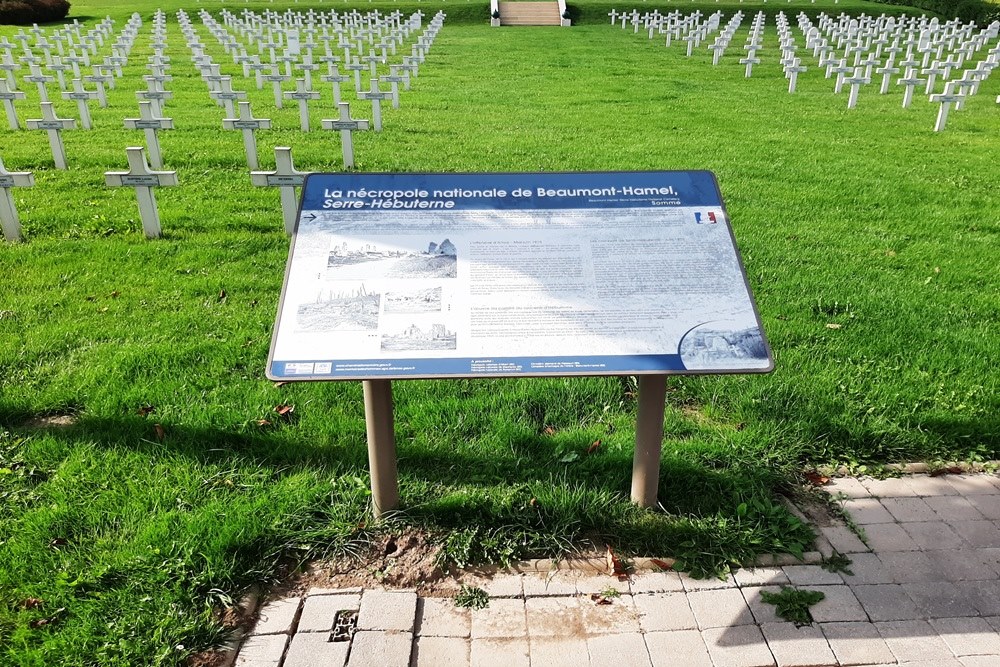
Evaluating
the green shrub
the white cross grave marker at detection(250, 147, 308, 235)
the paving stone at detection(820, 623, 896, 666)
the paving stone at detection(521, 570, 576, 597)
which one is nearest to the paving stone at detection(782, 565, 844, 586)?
the paving stone at detection(820, 623, 896, 666)

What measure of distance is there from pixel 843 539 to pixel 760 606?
0.65 m

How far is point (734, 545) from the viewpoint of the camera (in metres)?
3.24

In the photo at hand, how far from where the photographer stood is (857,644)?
2730mm

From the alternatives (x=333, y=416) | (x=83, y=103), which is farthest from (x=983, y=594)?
(x=83, y=103)

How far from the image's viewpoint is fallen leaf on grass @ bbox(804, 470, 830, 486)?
12.1 ft

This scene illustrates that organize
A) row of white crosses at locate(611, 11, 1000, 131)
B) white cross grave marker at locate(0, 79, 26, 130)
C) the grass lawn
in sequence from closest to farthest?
the grass lawn < white cross grave marker at locate(0, 79, 26, 130) < row of white crosses at locate(611, 11, 1000, 131)

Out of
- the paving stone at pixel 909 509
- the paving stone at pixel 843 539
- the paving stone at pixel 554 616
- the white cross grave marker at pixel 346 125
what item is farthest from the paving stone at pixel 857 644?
the white cross grave marker at pixel 346 125

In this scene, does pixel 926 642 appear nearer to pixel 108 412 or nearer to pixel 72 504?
pixel 72 504

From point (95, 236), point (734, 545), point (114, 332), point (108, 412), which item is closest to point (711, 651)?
point (734, 545)

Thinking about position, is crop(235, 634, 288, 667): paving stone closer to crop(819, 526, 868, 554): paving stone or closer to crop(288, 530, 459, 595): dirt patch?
crop(288, 530, 459, 595): dirt patch

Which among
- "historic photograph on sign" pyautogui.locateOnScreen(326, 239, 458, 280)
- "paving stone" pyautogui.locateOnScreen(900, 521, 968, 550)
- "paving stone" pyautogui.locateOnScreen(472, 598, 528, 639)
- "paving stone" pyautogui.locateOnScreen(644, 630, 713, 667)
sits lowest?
"paving stone" pyautogui.locateOnScreen(900, 521, 968, 550)

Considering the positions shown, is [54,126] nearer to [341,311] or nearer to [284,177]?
[284,177]

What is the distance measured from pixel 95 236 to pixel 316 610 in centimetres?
515

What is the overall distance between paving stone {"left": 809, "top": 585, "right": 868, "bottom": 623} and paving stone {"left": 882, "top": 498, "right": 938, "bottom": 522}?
667 millimetres
